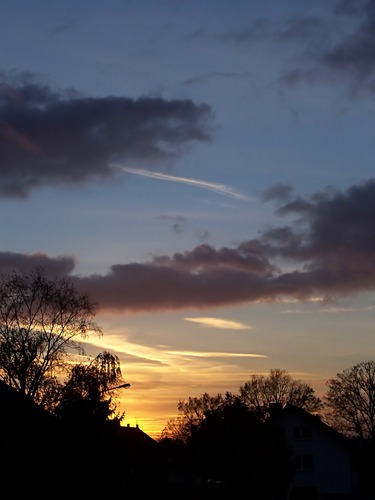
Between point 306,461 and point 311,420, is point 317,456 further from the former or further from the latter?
point 311,420

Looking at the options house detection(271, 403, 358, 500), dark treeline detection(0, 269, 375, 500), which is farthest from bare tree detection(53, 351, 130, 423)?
house detection(271, 403, 358, 500)

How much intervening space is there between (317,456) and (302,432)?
2.78 metres

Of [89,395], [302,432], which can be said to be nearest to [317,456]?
[302,432]

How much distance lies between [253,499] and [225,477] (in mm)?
2639

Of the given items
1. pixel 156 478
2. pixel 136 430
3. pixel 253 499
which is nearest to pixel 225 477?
pixel 253 499

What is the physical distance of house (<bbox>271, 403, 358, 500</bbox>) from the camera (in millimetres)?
78000

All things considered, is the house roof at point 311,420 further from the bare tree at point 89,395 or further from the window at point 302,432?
the bare tree at point 89,395

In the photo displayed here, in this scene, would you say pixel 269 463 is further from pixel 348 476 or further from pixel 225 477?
pixel 348 476

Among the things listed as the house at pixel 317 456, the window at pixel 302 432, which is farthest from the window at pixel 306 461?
the window at pixel 302 432

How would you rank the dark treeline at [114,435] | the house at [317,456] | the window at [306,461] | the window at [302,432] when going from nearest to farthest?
the dark treeline at [114,435]
the house at [317,456]
the window at [306,461]
the window at [302,432]

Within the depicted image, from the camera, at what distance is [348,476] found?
257 feet

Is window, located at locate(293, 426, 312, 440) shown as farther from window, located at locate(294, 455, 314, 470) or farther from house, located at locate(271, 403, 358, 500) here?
window, located at locate(294, 455, 314, 470)

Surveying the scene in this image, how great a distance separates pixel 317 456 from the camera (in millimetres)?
78875

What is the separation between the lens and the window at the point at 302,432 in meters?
79.4
